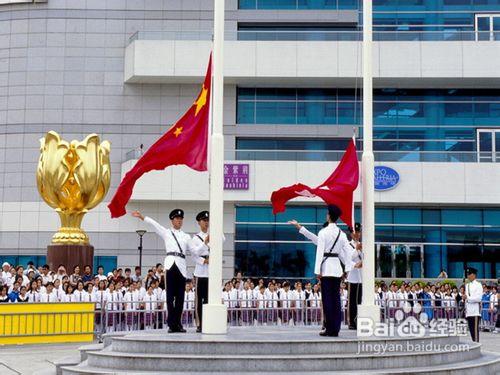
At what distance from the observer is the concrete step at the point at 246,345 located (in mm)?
9766

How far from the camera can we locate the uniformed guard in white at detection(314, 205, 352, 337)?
10.9m

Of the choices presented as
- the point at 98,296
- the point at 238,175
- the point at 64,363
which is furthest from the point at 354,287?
the point at 238,175

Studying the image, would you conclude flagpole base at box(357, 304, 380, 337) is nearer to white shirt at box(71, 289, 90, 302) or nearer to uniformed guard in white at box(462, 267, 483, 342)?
uniformed guard in white at box(462, 267, 483, 342)

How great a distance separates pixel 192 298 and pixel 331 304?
28.8ft

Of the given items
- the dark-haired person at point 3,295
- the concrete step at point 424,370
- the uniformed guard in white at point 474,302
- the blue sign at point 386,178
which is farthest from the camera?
the blue sign at point 386,178

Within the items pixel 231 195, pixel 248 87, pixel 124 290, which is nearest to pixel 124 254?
pixel 231 195

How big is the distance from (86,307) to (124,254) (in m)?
14.9

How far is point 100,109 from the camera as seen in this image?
3253 centimetres

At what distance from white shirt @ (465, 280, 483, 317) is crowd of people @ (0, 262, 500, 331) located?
8.43 feet

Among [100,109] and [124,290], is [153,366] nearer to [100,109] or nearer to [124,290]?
[124,290]

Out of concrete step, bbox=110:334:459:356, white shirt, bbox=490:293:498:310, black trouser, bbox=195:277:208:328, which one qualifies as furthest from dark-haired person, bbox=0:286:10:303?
white shirt, bbox=490:293:498:310

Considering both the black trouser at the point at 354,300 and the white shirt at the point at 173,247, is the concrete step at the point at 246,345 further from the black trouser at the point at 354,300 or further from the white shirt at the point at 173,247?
the black trouser at the point at 354,300

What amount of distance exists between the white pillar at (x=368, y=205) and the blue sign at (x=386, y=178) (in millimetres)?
17593

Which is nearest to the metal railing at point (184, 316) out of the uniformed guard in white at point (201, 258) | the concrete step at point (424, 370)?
the concrete step at point (424, 370)
